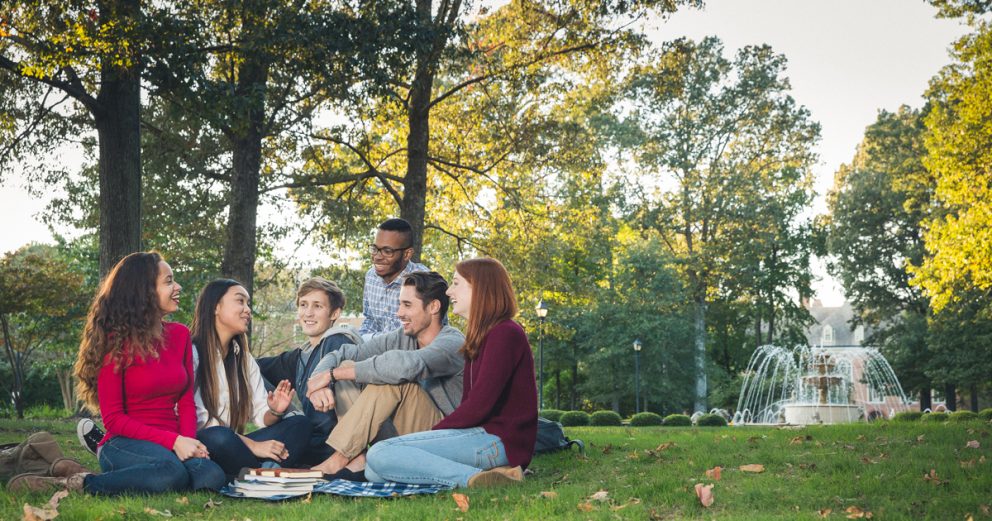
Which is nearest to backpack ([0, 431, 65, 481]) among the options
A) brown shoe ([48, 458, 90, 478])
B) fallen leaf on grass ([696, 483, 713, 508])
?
brown shoe ([48, 458, 90, 478])

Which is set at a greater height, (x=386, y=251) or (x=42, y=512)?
(x=386, y=251)

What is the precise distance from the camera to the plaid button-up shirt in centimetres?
903

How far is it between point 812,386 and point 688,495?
749 inches

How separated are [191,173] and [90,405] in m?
14.3

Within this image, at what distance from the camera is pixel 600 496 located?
5.83 metres

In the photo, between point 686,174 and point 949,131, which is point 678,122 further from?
point 949,131

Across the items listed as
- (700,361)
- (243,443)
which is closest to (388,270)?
(243,443)

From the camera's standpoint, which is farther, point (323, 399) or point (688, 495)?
point (323, 399)

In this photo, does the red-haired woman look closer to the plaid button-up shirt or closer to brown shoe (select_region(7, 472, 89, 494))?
brown shoe (select_region(7, 472, 89, 494))

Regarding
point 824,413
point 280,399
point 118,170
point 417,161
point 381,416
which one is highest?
point 417,161

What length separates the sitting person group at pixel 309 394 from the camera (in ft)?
19.7

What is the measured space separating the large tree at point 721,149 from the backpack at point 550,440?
99.4 ft

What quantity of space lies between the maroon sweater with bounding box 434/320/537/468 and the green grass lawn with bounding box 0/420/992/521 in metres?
0.38

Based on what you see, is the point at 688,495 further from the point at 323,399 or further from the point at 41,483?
the point at 41,483
